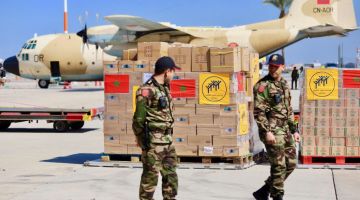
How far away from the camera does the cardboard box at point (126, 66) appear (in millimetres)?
11883

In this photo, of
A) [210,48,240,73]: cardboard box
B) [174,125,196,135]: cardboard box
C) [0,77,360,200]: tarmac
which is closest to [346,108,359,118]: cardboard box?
[0,77,360,200]: tarmac

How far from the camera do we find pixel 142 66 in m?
11.8

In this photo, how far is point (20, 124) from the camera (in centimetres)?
2169

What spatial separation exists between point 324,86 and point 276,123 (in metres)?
3.61

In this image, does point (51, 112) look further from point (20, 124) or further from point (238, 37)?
point (238, 37)

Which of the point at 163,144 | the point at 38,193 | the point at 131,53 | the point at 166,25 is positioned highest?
the point at 166,25

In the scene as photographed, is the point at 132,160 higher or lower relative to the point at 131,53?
lower

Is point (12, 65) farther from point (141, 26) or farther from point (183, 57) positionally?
point (183, 57)

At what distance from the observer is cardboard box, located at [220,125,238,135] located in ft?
37.2

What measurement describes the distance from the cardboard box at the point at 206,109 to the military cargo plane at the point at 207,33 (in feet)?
73.7

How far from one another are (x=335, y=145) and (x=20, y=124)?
41.7ft

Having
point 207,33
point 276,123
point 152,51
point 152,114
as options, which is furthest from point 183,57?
point 207,33

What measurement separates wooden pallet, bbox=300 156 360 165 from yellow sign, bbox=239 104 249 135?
108cm

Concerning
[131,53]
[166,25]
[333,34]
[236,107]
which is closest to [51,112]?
[131,53]
